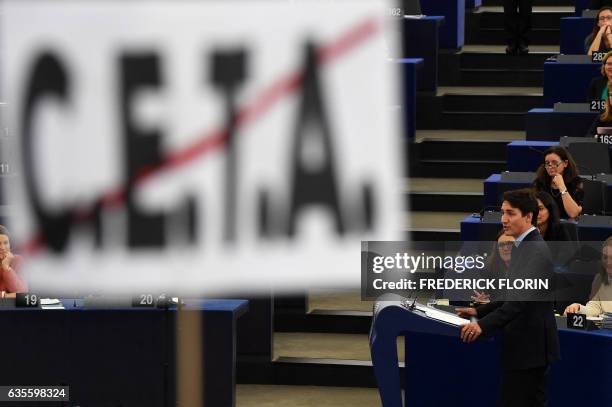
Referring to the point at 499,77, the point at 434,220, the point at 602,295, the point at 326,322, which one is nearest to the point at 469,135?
the point at 499,77

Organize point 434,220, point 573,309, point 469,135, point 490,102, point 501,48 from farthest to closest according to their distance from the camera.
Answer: point 501,48 → point 490,102 → point 469,135 → point 434,220 → point 573,309

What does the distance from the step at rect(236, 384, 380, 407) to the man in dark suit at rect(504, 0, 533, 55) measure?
6.52 ft

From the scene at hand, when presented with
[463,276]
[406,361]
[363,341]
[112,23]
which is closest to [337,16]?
[112,23]

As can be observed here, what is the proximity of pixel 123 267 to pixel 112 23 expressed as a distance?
1016mm

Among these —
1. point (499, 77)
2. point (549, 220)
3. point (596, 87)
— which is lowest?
point (549, 220)

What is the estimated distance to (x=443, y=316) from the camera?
280cm

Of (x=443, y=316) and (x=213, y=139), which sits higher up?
(x=213, y=139)

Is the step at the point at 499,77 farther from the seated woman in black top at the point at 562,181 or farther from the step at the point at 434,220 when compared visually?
the seated woman in black top at the point at 562,181

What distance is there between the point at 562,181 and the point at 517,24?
1748 mm

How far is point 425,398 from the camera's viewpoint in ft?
10.6

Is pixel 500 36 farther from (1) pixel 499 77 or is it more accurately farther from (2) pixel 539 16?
(1) pixel 499 77

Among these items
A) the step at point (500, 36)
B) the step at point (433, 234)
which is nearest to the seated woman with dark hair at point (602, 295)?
the step at point (433, 234)

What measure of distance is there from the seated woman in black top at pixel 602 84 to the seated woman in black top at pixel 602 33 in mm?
262

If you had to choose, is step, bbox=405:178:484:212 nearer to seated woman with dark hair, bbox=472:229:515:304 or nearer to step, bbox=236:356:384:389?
step, bbox=236:356:384:389
